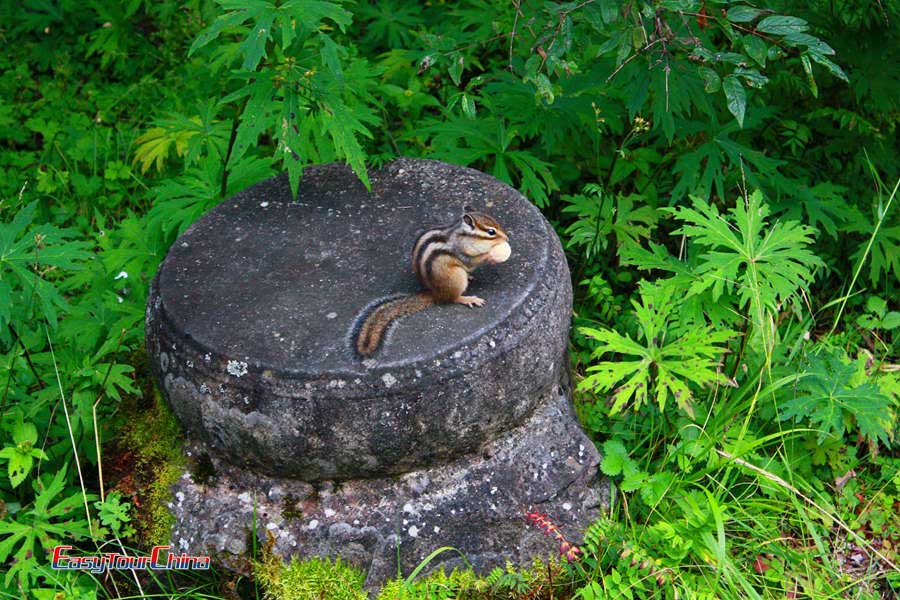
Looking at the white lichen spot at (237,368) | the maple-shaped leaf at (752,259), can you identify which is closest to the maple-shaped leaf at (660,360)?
the maple-shaped leaf at (752,259)

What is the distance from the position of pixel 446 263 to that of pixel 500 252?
0.23m

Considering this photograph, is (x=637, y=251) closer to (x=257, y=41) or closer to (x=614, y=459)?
(x=614, y=459)

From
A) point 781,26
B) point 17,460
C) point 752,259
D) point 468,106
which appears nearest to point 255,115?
point 468,106

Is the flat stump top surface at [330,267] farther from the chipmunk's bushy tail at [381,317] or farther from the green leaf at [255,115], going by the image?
the green leaf at [255,115]

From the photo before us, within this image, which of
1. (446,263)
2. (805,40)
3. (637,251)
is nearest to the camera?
(805,40)

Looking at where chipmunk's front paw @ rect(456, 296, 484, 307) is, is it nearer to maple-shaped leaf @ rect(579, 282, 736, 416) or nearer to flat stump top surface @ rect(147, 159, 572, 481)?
flat stump top surface @ rect(147, 159, 572, 481)

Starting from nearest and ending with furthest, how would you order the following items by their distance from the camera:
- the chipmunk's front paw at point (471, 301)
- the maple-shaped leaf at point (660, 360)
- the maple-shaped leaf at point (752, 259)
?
1. the chipmunk's front paw at point (471, 301)
2. the maple-shaped leaf at point (660, 360)
3. the maple-shaped leaf at point (752, 259)

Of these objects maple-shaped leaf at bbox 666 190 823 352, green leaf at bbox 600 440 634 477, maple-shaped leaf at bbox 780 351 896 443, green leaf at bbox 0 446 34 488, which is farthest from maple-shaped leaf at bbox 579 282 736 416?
green leaf at bbox 0 446 34 488

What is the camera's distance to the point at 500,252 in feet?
12.1

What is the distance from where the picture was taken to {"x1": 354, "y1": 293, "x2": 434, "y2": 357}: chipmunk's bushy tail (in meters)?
3.54

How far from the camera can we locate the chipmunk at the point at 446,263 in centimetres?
360

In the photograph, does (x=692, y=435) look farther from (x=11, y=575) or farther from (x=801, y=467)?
(x=11, y=575)

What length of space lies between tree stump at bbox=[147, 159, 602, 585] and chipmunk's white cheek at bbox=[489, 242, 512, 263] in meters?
0.15

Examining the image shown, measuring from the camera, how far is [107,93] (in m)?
6.70
